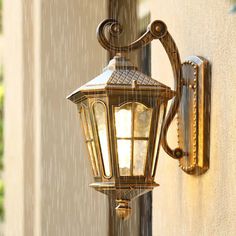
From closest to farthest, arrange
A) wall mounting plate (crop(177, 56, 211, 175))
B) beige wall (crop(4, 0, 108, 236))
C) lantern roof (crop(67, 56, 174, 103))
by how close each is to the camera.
Result: 1. lantern roof (crop(67, 56, 174, 103))
2. wall mounting plate (crop(177, 56, 211, 175))
3. beige wall (crop(4, 0, 108, 236))

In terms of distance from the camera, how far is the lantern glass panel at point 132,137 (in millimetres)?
3697

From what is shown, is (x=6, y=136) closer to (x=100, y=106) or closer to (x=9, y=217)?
(x=9, y=217)

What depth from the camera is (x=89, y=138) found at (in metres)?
3.83

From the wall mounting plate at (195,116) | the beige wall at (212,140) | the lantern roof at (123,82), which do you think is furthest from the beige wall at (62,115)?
the lantern roof at (123,82)

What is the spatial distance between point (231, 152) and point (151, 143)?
0.36m

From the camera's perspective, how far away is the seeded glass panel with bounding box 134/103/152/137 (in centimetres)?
370

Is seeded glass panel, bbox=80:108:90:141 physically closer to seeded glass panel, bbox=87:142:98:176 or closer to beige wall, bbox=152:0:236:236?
seeded glass panel, bbox=87:142:98:176

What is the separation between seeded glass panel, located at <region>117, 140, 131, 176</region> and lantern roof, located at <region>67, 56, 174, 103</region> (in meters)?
0.19

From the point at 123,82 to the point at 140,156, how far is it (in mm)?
263

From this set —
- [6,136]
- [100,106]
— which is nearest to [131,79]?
[100,106]

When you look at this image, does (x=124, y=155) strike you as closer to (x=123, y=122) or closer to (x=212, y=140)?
(x=123, y=122)

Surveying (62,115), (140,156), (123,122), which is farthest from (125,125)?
(62,115)

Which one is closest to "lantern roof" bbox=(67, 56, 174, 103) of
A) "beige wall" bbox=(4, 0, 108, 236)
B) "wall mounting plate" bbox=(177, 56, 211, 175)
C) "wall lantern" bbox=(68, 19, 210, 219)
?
"wall lantern" bbox=(68, 19, 210, 219)

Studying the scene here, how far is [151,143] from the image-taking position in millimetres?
3719
